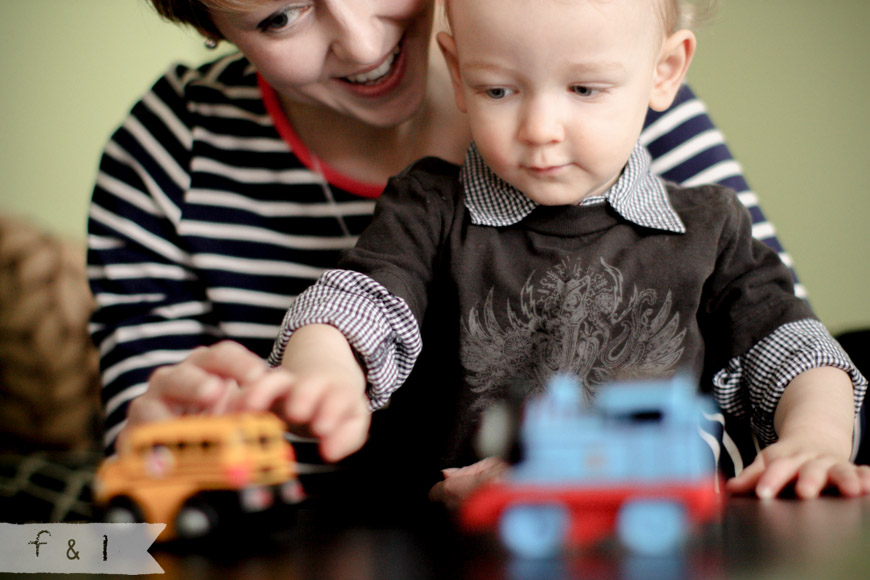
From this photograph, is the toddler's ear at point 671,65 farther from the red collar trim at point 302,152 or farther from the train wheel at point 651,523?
the train wheel at point 651,523

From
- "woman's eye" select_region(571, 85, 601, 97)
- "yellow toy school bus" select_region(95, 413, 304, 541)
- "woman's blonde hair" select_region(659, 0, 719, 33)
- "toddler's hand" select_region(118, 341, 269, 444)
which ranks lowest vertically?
"yellow toy school bus" select_region(95, 413, 304, 541)

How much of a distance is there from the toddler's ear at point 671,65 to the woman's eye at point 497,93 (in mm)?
172

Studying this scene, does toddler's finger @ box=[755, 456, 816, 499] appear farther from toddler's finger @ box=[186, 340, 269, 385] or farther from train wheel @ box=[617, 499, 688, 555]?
toddler's finger @ box=[186, 340, 269, 385]

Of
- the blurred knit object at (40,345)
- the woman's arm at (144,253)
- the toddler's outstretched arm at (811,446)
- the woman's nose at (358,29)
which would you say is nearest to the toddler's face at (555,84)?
the woman's nose at (358,29)

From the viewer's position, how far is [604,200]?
0.84 metres

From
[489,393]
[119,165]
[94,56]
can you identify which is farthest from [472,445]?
[94,56]

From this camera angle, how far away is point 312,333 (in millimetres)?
678

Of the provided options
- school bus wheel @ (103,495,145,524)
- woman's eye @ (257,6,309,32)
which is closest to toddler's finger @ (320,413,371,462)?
school bus wheel @ (103,495,145,524)

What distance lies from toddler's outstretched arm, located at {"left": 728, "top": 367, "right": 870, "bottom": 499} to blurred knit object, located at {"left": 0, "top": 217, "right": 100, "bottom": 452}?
1672 millimetres

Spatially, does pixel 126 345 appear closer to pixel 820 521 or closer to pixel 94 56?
pixel 820 521

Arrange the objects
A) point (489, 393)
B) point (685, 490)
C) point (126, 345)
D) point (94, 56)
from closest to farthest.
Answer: point (685, 490) → point (489, 393) → point (126, 345) → point (94, 56)

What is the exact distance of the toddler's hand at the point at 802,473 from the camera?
2.10ft

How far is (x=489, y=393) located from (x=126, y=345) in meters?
0.52

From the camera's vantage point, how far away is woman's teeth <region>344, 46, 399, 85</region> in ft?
3.24
